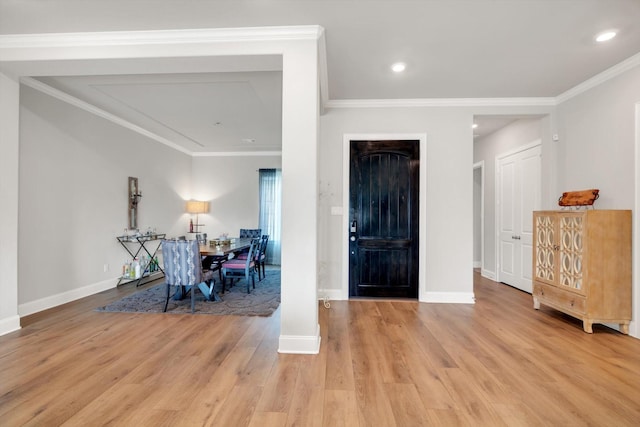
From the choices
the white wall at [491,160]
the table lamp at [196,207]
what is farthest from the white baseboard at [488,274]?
the table lamp at [196,207]

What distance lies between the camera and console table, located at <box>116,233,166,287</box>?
15.9 ft

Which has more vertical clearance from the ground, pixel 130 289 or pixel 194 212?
pixel 194 212

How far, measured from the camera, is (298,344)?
8.03 feet

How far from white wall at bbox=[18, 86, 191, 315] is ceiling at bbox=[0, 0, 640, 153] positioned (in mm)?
462

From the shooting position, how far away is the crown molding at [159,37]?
98.3 inches

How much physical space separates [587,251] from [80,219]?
614 centimetres

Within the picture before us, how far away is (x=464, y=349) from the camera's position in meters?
2.55

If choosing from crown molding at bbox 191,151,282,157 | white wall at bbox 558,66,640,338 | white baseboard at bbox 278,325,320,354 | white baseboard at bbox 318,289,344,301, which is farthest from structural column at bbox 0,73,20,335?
white wall at bbox 558,66,640,338

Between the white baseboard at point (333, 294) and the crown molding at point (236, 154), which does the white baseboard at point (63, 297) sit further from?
the crown molding at point (236, 154)

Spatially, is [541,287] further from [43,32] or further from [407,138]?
[43,32]

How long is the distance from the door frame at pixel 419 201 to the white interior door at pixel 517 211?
5.86ft

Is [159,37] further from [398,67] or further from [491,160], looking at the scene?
[491,160]

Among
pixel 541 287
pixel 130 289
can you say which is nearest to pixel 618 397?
pixel 541 287

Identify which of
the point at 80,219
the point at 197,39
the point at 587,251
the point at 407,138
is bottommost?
the point at 587,251
